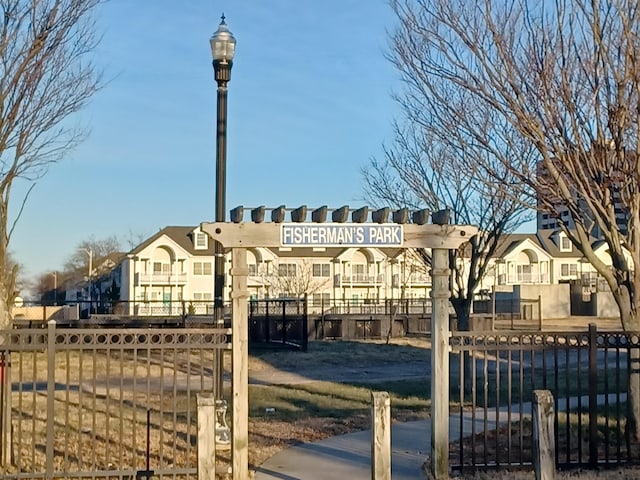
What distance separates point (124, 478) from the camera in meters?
9.35

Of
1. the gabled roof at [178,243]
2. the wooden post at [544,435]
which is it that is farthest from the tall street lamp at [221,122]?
the gabled roof at [178,243]

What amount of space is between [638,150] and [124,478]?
6948mm

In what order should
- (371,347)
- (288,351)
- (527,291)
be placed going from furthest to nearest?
(527,291) < (371,347) < (288,351)

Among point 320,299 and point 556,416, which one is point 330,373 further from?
point 320,299

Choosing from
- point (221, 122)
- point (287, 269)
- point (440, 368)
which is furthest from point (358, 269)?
point (440, 368)

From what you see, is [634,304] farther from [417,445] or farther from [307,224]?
[307,224]

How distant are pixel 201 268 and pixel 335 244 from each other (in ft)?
214

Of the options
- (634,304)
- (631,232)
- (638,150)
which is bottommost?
(634,304)

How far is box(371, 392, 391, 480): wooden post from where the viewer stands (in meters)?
7.96

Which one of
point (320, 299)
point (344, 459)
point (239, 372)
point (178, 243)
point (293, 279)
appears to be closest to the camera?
point (239, 372)

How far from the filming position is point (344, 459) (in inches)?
422

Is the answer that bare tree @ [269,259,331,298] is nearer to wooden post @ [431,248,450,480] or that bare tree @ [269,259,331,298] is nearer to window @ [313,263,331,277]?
window @ [313,263,331,277]

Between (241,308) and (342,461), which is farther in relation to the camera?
(342,461)

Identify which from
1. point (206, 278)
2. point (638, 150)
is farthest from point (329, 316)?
point (206, 278)
